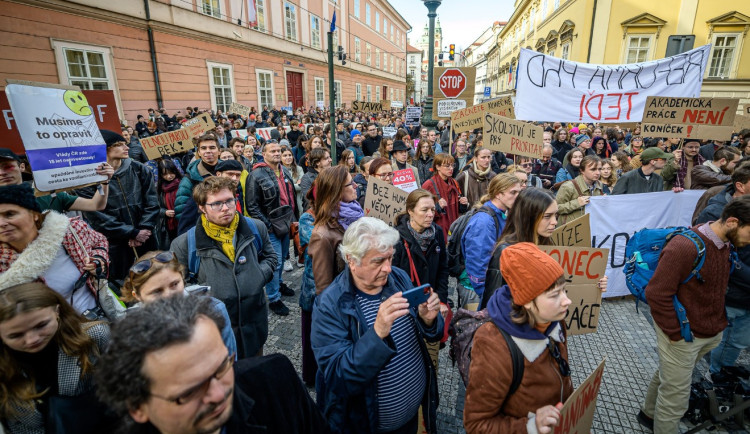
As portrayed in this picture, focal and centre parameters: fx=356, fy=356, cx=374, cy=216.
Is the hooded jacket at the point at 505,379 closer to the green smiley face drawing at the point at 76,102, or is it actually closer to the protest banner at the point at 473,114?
the green smiley face drawing at the point at 76,102

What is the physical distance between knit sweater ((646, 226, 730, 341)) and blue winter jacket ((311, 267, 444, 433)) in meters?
1.61

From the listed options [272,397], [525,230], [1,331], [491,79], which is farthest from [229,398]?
[491,79]

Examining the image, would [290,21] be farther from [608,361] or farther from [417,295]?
[417,295]

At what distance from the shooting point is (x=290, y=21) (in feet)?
73.6

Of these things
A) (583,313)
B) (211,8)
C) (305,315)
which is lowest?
(305,315)

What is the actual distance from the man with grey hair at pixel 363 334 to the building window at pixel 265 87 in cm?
2018

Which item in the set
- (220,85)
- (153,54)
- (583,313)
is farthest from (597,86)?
(220,85)

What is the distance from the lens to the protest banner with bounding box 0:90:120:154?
3.56 metres

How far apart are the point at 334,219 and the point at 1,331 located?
1939 millimetres

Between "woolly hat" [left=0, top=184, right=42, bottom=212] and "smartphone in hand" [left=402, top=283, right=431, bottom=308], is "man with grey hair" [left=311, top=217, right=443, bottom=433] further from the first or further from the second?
"woolly hat" [left=0, top=184, right=42, bottom=212]

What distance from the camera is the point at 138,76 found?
13141 millimetres

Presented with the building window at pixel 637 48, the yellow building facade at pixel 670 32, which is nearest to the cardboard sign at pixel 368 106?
the yellow building facade at pixel 670 32

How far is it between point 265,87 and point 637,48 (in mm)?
21194

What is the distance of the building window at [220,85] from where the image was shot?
54.5 ft
